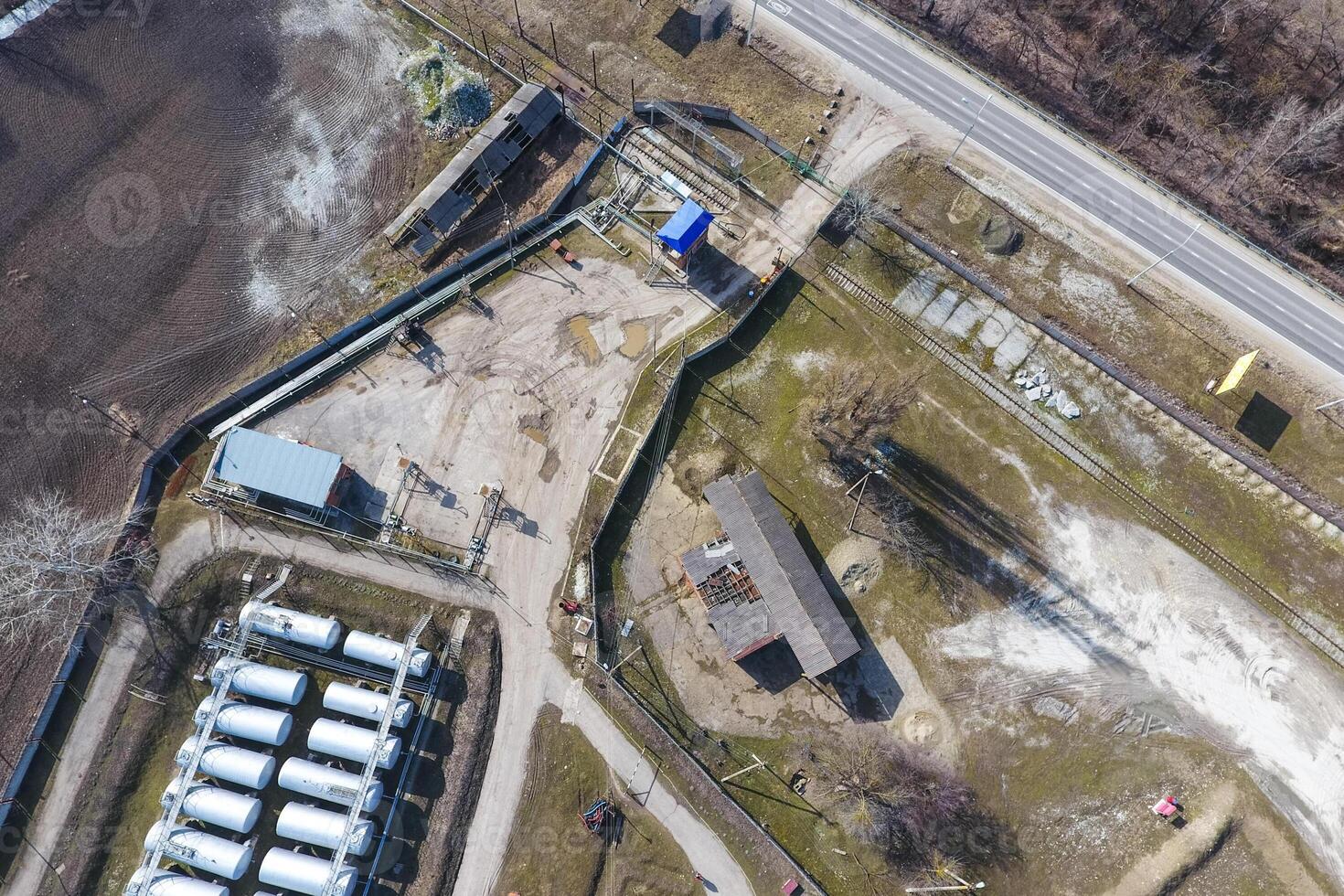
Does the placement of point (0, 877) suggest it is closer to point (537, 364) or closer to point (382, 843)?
point (382, 843)

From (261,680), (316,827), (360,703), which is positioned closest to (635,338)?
(360,703)

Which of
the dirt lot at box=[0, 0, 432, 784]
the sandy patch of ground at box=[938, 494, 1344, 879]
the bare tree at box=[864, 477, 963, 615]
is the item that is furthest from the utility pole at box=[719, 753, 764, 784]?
the dirt lot at box=[0, 0, 432, 784]

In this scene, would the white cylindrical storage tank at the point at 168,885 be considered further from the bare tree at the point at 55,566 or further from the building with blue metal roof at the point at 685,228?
the building with blue metal roof at the point at 685,228

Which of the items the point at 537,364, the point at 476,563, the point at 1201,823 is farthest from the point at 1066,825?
the point at 537,364

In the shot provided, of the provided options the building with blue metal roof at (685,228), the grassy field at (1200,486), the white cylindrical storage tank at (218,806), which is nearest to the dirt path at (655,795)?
the white cylindrical storage tank at (218,806)

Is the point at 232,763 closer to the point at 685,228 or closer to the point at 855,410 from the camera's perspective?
the point at 685,228

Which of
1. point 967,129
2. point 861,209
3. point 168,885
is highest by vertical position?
point 967,129

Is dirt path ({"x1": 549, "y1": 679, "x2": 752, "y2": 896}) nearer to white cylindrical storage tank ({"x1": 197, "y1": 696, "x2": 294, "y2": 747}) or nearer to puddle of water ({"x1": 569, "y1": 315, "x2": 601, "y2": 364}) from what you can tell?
white cylindrical storage tank ({"x1": 197, "y1": 696, "x2": 294, "y2": 747})
